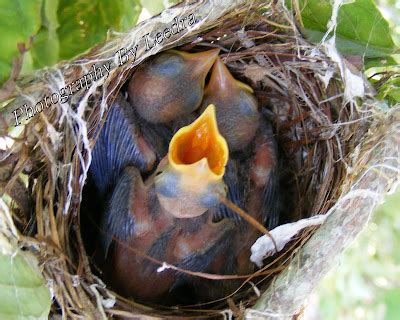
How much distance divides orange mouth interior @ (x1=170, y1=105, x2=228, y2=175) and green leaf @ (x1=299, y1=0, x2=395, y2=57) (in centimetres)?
27

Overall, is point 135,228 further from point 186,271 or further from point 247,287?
point 247,287

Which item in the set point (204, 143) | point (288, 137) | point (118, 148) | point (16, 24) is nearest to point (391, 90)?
point (288, 137)

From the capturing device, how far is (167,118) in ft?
3.37

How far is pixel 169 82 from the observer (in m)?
0.98

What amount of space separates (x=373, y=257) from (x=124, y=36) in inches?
41.7

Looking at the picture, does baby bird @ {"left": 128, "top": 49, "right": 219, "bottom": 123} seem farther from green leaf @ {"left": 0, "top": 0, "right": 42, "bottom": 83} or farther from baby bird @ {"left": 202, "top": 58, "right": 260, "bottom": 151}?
green leaf @ {"left": 0, "top": 0, "right": 42, "bottom": 83}

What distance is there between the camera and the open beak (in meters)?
0.82

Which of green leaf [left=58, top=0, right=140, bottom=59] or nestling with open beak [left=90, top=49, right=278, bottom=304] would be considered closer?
green leaf [left=58, top=0, right=140, bottom=59]

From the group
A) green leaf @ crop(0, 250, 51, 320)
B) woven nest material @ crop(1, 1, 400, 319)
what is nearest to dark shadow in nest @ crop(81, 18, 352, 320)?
woven nest material @ crop(1, 1, 400, 319)

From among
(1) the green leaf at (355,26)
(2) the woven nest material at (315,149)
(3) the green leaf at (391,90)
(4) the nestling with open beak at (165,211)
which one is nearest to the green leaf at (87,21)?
(2) the woven nest material at (315,149)

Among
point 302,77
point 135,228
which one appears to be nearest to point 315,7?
point 302,77

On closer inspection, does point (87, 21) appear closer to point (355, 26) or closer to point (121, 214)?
point (121, 214)

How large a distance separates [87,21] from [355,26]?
0.45 meters

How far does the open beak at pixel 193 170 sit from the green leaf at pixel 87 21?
0.20 metres
